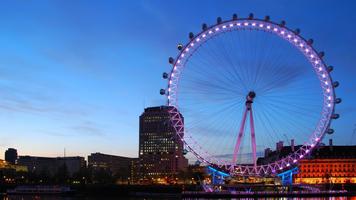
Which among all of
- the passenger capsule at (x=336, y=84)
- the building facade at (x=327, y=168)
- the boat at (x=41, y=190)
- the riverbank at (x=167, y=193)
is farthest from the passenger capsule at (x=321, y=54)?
the building facade at (x=327, y=168)

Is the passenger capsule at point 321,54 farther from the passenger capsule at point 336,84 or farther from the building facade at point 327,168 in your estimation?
the building facade at point 327,168

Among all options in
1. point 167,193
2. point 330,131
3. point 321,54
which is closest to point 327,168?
point 167,193

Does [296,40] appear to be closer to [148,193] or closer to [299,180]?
[148,193]

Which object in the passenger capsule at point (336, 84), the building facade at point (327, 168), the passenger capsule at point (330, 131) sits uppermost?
the passenger capsule at point (336, 84)

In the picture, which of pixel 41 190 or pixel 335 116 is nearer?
pixel 335 116

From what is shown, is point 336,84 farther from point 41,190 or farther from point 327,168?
point 327,168

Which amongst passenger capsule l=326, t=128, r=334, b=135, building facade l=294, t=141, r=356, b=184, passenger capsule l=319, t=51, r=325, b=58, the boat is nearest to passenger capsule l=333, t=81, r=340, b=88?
passenger capsule l=319, t=51, r=325, b=58

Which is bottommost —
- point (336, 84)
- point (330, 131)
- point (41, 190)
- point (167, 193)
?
point (167, 193)

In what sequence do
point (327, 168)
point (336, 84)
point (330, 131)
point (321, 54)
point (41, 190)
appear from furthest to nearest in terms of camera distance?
point (327, 168)
point (41, 190)
point (330, 131)
point (336, 84)
point (321, 54)

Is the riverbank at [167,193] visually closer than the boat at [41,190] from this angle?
Yes

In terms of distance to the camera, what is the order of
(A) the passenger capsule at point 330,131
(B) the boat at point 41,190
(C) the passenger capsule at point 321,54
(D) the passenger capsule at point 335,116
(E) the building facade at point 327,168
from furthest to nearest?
(E) the building facade at point 327,168 < (B) the boat at point 41,190 < (A) the passenger capsule at point 330,131 < (D) the passenger capsule at point 335,116 < (C) the passenger capsule at point 321,54

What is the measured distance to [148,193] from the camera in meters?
104

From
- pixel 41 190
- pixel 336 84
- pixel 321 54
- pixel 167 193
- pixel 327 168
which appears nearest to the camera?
pixel 321 54

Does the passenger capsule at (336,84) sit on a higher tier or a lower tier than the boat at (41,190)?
higher
